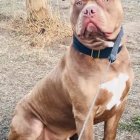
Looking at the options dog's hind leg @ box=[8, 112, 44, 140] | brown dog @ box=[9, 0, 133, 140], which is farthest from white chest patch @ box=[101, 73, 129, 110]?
dog's hind leg @ box=[8, 112, 44, 140]

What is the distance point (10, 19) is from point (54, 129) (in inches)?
219

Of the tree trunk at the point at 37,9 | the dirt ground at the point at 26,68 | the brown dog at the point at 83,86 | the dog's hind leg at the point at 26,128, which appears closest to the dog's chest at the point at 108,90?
the brown dog at the point at 83,86

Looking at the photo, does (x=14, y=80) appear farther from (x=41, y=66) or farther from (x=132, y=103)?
(x=132, y=103)

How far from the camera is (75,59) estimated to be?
12.4 feet

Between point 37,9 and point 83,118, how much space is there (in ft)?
17.4

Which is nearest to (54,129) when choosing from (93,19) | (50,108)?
(50,108)

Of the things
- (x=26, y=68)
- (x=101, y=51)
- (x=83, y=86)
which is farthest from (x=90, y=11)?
(x=26, y=68)

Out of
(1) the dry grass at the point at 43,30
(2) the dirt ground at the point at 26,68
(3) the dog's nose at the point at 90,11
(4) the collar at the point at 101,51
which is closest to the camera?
(3) the dog's nose at the point at 90,11

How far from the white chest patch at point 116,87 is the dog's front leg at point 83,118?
7.5 inches

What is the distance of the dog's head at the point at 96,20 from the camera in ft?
11.1

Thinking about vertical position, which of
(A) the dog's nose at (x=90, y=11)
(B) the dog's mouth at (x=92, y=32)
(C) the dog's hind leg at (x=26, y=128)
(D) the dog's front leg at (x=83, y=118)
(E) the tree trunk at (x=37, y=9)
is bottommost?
(E) the tree trunk at (x=37, y=9)

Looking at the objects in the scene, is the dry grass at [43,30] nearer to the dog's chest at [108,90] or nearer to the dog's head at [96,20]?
the dog's chest at [108,90]

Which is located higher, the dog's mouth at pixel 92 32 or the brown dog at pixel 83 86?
the dog's mouth at pixel 92 32

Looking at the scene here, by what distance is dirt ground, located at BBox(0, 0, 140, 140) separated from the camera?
17.6 feet
